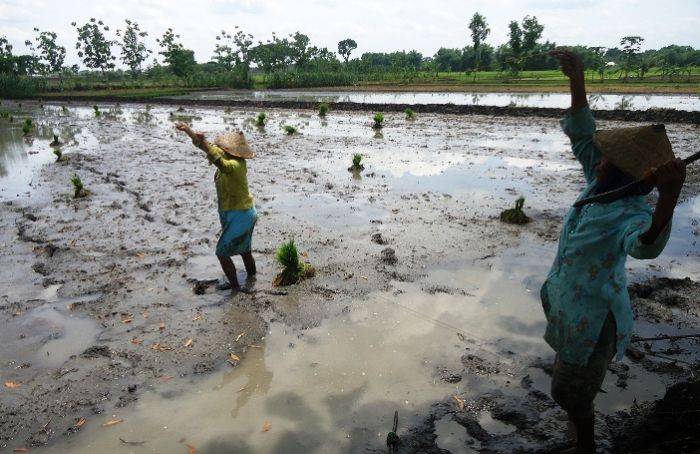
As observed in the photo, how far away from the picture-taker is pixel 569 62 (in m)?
2.57

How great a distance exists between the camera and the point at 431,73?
213 ft

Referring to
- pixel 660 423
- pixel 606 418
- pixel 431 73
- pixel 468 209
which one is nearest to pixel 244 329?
pixel 606 418

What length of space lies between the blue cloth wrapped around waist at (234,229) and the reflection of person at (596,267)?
11.8 ft

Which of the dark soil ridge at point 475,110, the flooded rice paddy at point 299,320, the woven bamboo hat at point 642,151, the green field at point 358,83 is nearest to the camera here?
the woven bamboo hat at point 642,151

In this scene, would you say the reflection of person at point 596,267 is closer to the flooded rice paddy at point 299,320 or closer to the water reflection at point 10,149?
the flooded rice paddy at point 299,320

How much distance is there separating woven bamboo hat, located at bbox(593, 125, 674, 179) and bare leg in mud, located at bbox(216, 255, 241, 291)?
4253 millimetres

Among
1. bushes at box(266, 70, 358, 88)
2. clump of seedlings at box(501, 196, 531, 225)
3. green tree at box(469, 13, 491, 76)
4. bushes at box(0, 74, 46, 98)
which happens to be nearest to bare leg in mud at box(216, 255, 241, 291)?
clump of seedlings at box(501, 196, 531, 225)

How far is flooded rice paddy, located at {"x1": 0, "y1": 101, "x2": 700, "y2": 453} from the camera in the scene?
341 cm

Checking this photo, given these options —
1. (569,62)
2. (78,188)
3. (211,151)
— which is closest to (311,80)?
(78,188)

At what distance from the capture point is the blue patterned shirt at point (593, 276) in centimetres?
220

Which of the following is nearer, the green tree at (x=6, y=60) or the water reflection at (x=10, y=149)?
the water reflection at (x=10, y=149)

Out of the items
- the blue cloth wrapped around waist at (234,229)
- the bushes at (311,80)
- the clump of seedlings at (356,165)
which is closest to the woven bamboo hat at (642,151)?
the blue cloth wrapped around waist at (234,229)

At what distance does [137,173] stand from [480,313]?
1050 cm

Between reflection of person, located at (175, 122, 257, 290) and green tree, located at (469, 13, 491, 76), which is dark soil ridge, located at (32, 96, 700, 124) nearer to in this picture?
reflection of person, located at (175, 122, 257, 290)
